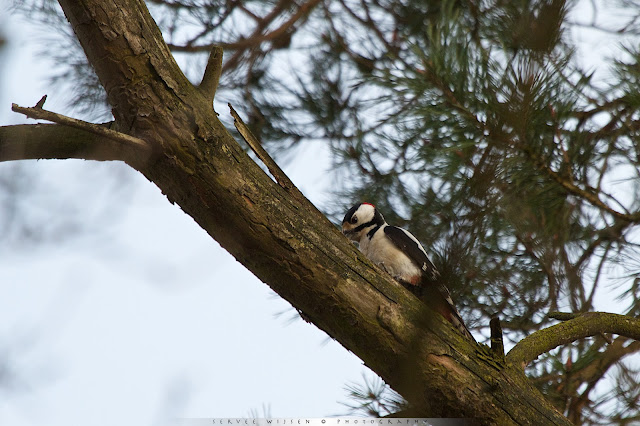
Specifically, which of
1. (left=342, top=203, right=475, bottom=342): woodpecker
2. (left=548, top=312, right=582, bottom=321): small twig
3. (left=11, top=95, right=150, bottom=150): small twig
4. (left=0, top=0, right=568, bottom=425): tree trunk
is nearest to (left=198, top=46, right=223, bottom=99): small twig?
(left=0, top=0, right=568, bottom=425): tree trunk

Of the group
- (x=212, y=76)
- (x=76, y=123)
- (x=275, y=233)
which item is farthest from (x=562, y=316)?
(x=76, y=123)

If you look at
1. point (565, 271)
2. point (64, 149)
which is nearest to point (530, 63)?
point (565, 271)

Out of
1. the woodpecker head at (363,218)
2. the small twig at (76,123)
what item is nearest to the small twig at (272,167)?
the small twig at (76,123)

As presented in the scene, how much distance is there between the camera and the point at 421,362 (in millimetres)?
1341

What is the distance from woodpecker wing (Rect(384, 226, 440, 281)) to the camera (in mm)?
2043

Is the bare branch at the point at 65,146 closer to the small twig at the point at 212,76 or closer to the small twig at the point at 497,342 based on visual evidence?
the small twig at the point at 212,76

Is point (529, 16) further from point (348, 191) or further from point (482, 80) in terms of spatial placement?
point (348, 191)

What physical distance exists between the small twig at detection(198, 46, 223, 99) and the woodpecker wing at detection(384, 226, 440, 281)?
894 mm

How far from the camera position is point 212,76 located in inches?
54.3

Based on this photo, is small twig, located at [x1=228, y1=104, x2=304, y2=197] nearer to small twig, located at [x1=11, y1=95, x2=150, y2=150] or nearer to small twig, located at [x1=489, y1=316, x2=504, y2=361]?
small twig, located at [x1=11, y1=95, x2=150, y2=150]

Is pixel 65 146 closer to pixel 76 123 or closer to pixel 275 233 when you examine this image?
pixel 76 123

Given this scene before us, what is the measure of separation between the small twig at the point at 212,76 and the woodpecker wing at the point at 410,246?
894 mm

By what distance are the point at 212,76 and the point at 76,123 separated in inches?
12.3

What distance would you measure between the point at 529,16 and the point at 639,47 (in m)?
1.26
